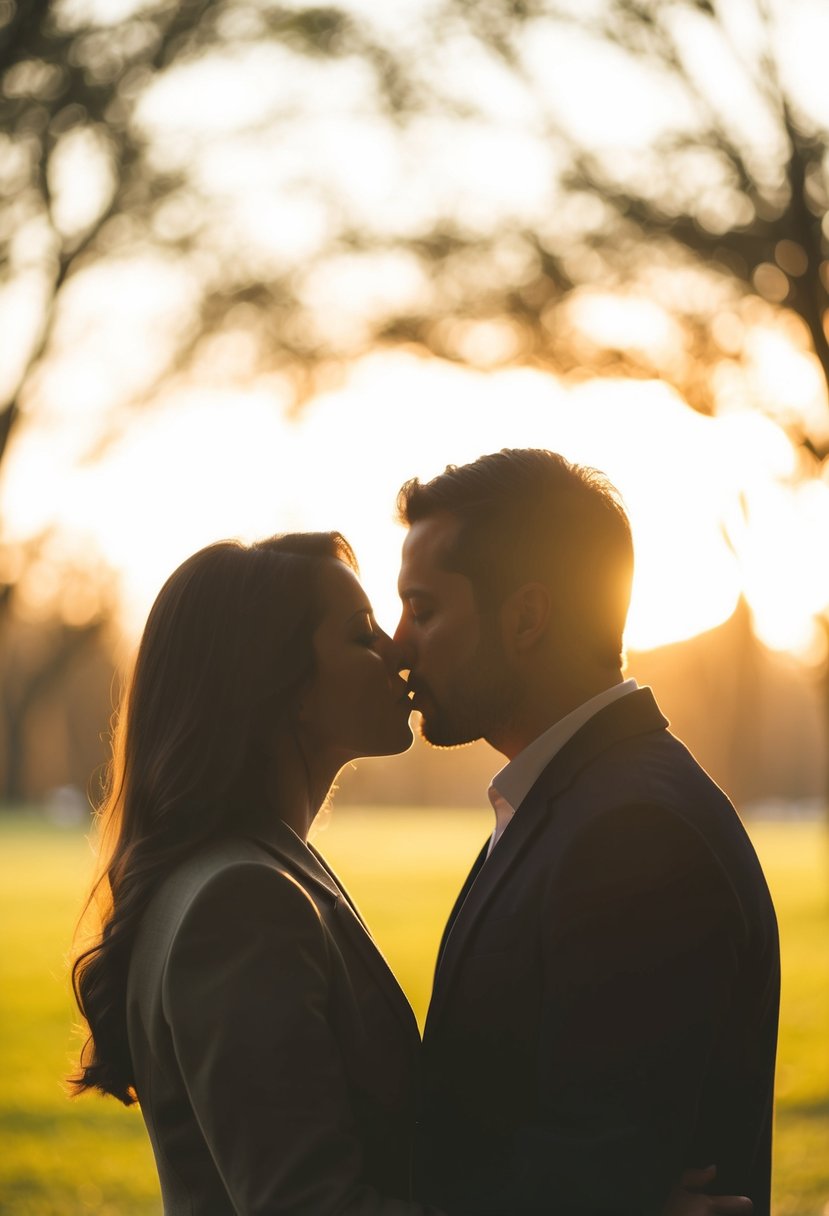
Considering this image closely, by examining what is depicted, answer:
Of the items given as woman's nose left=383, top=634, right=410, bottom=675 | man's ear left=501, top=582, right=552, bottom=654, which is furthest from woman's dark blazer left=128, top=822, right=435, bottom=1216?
man's ear left=501, top=582, right=552, bottom=654

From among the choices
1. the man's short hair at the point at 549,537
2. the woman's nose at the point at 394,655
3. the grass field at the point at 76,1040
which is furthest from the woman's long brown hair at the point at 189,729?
the grass field at the point at 76,1040

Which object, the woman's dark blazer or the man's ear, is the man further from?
the woman's dark blazer

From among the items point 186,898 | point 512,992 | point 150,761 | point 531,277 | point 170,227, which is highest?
point 170,227

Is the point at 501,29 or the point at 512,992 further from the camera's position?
the point at 501,29

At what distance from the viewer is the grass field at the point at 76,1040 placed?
26.8 feet

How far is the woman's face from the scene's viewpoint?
3223 mm

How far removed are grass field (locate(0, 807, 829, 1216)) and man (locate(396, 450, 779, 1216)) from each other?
108 cm

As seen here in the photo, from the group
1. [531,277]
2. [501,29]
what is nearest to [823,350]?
[531,277]

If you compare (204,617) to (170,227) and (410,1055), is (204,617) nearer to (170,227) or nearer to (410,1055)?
(410,1055)

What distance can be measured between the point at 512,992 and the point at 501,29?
19.3 feet

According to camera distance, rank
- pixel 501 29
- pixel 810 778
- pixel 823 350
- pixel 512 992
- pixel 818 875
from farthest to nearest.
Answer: pixel 810 778 → pixel 818 875 → pixel 823 350 → pixel 501 29 → pixel 512 992

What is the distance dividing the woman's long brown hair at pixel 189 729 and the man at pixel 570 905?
0.42m

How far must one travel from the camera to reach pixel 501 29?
7.27m

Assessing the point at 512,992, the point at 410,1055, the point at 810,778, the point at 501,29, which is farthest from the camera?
the point at 810,778
